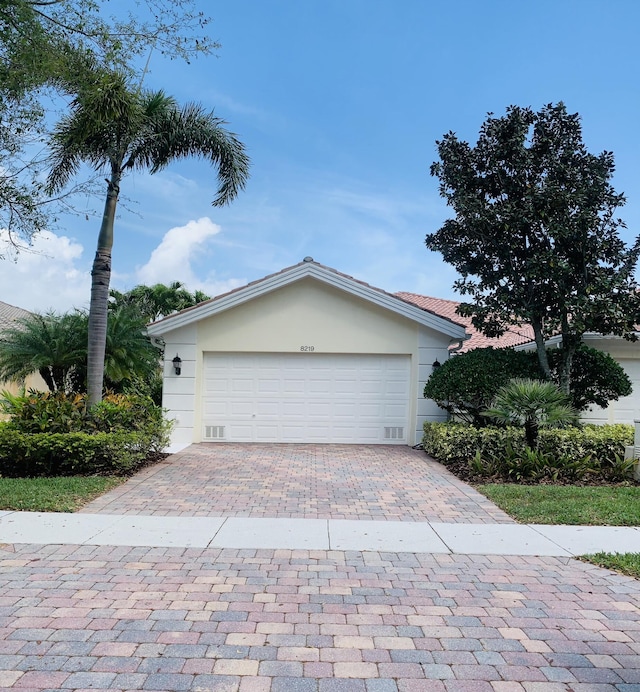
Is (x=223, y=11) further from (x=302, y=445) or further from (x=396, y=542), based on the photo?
(x=302, y=445)

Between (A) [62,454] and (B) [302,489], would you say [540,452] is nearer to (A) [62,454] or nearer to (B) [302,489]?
(B) [302,489]

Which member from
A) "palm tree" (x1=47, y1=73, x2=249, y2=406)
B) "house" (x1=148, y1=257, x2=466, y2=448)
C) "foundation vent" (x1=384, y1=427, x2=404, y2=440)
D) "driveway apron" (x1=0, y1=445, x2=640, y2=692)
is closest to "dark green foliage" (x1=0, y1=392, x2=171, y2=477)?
"palm tree" (x1=47, y1=73, x2=249, y2=406)

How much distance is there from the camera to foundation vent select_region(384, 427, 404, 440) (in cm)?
1309

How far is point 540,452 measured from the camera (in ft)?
31.0

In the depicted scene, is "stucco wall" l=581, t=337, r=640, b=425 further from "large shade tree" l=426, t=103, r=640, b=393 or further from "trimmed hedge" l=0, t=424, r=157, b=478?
"trimmed hedge" l=0, t=424, r=157, b=478

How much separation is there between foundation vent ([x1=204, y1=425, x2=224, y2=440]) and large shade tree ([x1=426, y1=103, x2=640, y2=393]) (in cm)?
644

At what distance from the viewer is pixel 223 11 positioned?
27.1 feet

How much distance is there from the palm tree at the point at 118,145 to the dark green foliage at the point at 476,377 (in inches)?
264

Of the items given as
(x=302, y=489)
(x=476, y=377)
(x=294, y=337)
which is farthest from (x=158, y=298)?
(x=302, y=489)

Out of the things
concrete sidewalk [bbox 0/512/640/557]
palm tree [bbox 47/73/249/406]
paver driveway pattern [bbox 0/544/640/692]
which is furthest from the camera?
palm tree [bbox 47/73/249/406]

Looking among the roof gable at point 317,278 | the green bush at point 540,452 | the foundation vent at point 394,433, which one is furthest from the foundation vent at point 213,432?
the green bush at point 540,452

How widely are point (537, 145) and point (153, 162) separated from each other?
8.46 metres

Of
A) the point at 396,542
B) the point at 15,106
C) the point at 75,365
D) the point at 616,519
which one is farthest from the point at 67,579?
the point at 75,365

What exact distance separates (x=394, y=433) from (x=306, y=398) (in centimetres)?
234
